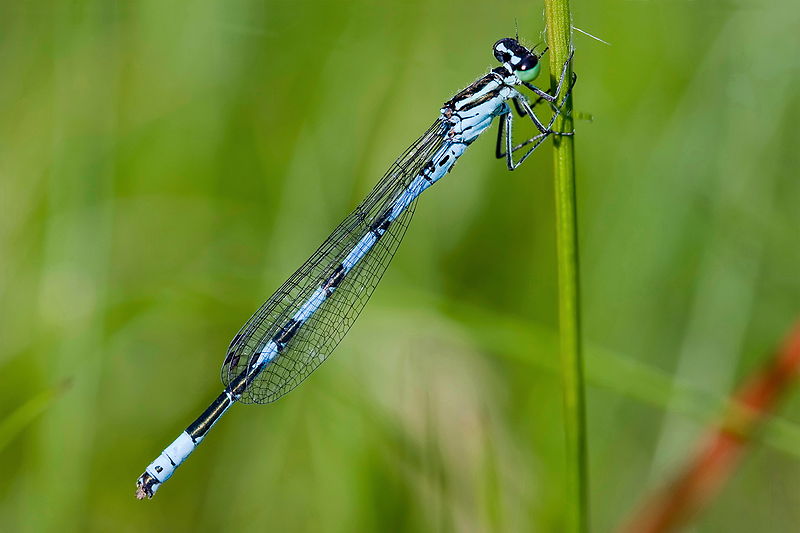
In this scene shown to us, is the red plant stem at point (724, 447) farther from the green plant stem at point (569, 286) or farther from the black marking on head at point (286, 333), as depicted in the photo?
the black marking on head at point (286, 333)

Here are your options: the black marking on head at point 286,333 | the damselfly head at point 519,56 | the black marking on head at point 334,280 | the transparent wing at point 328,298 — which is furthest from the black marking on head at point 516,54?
the black marking on head at point 286,333

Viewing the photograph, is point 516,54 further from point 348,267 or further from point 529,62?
point 348,267

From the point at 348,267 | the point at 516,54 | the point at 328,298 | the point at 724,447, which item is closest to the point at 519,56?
the point at 516,54

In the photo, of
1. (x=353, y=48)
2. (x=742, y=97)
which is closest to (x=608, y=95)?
(x=742, y=97)

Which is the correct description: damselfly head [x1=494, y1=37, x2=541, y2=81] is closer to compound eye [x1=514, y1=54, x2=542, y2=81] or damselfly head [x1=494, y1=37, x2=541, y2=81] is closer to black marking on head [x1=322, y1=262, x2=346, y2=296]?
compound eye [x1=514, y1=54, x2=542, y2=81]

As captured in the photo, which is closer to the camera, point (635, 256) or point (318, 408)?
point (318, 408)

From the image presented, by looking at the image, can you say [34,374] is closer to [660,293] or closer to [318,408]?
[318,408]

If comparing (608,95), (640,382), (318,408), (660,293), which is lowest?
(640,382)
